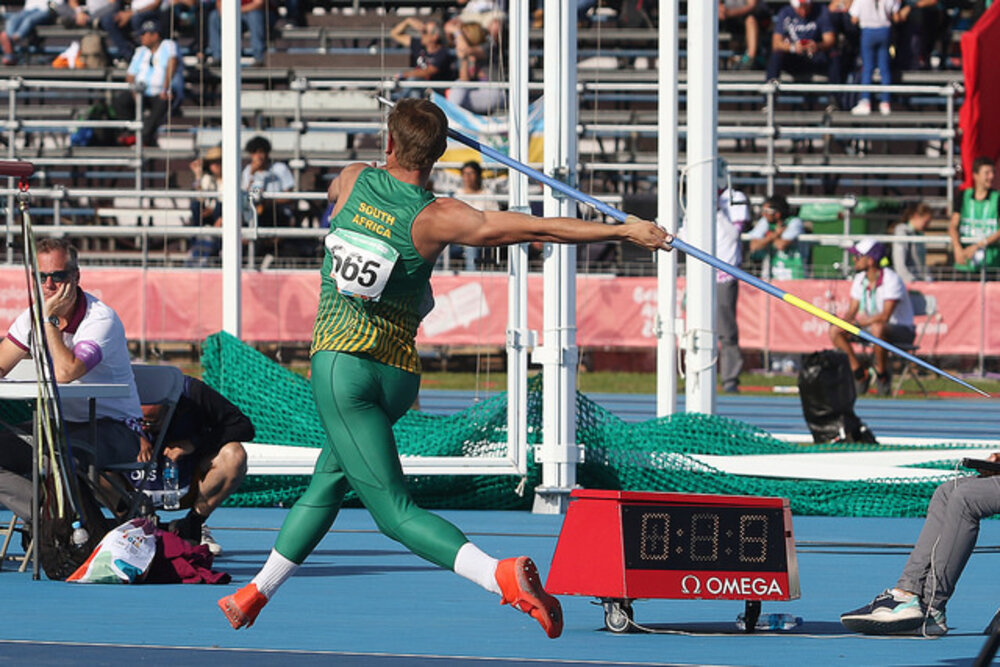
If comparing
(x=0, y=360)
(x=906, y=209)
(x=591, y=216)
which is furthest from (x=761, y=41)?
(x=0, y=360)

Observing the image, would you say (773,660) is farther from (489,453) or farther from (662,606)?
(489,453)

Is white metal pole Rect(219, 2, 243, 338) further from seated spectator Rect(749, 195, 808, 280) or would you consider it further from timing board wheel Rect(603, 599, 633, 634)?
seated spectator Rect(749, 195, 808, 280)

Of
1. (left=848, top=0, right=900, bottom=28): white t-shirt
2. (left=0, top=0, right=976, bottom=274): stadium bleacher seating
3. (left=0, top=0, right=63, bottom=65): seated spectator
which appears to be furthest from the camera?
(left=0, top=0, right=63, bottom=65): seated spectator

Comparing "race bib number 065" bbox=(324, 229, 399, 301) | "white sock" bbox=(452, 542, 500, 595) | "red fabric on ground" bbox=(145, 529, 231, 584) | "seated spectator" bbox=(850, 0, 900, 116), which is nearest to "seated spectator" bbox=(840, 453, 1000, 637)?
"white sock" bbox=(452, 542, 500, 595)

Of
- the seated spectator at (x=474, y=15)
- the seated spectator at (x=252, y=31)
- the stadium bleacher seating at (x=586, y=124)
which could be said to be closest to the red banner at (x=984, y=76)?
the stadium bleacher seating at (x=586, y=124)

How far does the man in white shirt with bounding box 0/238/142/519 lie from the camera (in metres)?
8.30

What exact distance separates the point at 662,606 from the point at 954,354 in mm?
13015

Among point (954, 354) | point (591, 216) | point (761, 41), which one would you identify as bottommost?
point (954, 354)

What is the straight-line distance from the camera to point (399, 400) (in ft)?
20.2

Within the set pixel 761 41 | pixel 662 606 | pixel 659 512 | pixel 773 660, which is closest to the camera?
pixel 773 660

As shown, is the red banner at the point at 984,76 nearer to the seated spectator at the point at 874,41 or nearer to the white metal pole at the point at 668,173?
the white metal pole at the point at 668,173

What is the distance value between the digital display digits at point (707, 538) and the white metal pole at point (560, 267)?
350 centimetres

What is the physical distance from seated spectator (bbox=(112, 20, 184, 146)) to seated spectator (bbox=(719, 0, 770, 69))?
7.15 m

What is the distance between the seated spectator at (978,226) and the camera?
771 inches
